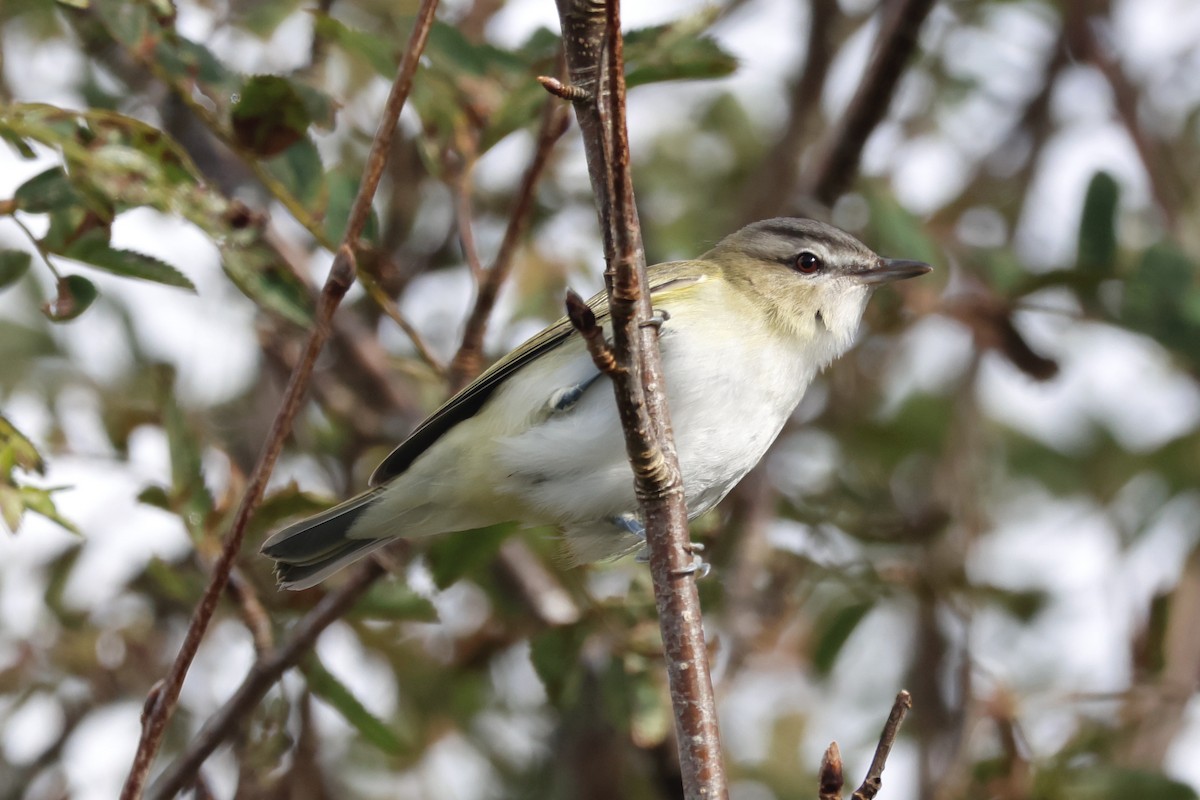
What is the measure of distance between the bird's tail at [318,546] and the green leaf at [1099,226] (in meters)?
2.02

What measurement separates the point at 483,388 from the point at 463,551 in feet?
1.36

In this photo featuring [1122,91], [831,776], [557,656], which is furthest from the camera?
[1122,91]

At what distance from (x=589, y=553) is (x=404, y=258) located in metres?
1.86

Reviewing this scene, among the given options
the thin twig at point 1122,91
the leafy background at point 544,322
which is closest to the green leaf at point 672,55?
the leafy background at point 544,322

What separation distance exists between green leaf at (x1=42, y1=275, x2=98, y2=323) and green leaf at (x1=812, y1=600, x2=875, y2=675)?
239 cm

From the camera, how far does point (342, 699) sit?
303cm

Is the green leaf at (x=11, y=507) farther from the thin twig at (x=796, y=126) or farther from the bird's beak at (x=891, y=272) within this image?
the thin twig at (x=796, y=126)

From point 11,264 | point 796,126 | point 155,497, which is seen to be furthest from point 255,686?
point 796,126

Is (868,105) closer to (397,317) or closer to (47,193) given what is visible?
(397,317)

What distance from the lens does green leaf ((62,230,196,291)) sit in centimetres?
252

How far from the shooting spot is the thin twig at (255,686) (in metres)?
2.60

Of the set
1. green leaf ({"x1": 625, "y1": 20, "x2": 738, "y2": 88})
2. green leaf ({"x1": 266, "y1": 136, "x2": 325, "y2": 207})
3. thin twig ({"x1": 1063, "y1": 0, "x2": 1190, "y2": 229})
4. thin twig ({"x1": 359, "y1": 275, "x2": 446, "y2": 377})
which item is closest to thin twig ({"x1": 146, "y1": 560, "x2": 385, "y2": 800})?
thin twig ({"x1": 359, "y1": 275, "x2": 446, "y2": 377})

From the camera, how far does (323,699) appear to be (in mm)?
3039

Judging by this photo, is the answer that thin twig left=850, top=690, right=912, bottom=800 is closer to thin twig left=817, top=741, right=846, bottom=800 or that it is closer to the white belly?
thin twig left=817, top=741, right=846, bottom=800
